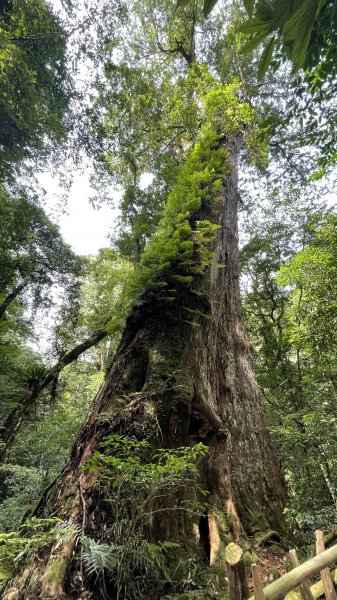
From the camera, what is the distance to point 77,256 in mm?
12570

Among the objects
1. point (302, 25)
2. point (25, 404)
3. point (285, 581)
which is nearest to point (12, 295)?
point (25, 404)

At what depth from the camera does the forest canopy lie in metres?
2.20

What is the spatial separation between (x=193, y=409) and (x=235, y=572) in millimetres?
1941

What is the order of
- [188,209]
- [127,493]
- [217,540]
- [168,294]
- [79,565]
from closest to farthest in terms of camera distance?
[79,565]
[127,493]
[217,540]
[168,294]
[188,209]

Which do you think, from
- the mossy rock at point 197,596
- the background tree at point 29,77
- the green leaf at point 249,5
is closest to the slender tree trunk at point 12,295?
the background tree at point 29,77

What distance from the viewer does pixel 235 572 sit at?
5.46 feet

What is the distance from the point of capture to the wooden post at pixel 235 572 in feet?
5.36

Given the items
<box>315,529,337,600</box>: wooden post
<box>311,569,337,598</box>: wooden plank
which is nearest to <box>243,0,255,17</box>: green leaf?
<box>315,529,337,600</box>: wooden post

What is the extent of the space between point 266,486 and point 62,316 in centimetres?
1007

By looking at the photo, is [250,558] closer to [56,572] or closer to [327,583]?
[327,583]

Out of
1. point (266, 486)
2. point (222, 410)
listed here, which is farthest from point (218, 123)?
point (266, 486)

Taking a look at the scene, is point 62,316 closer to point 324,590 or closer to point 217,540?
point 217,540

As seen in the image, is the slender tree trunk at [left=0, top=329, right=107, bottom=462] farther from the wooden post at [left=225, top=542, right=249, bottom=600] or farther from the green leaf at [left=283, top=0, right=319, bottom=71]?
the green leaf at [left=283, top=0, right=319, bottom=71]

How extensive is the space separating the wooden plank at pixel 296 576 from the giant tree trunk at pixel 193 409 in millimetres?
1229
